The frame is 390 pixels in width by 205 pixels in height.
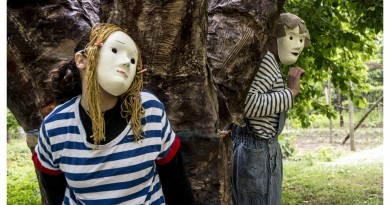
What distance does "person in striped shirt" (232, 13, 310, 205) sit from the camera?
2.67 m

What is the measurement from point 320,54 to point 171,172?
13.3 ft

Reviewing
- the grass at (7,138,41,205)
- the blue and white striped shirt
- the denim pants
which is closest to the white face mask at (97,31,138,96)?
the blue and white striped shirt

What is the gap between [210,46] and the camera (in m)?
2.50

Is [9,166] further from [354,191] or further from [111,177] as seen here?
[111,177]

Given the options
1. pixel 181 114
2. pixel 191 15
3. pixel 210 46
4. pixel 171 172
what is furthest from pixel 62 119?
pixel 210 46

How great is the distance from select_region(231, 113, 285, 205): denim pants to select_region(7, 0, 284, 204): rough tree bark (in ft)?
1.23

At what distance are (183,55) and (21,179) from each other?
24.2 ft

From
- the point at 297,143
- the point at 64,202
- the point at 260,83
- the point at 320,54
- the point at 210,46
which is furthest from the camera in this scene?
the point at 297,143

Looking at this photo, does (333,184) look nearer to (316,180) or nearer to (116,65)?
(316,180)

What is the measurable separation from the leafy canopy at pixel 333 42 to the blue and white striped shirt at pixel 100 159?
3.46 meters

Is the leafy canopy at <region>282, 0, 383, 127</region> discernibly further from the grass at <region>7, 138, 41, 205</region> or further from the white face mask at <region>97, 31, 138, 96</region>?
the grass at <region>7, 138, 41, 205</region>

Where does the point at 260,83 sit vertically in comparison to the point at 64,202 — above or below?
above

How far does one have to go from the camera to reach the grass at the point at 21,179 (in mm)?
6292

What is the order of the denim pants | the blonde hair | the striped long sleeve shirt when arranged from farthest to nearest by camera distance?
1. the denim pants
2. the striped long sleeve shirt
3. the blonde hair
